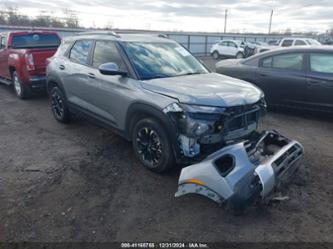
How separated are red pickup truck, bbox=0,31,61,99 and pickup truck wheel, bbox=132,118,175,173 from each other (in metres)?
4.77

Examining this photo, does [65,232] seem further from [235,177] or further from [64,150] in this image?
[64,150]

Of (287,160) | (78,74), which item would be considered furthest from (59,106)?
(287,160)

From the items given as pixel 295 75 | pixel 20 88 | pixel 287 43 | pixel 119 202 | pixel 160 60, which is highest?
pixel 287 43

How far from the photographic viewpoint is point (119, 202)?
10.4 ft

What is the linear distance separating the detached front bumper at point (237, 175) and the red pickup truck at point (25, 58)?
5938 millimetres

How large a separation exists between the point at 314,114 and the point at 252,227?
4597 mm

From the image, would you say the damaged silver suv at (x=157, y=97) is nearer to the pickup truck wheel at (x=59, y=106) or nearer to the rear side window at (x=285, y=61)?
the pickup truck wheel at (x=59, y=106)

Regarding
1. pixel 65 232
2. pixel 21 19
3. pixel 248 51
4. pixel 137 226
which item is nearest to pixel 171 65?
pixel 137 226

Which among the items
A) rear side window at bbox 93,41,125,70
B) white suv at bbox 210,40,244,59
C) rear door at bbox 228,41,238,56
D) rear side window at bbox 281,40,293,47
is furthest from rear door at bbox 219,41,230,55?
rear side window at bbox 93,41,125,70

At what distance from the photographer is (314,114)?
20.8 feet

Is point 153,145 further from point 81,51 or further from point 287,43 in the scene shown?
point 287,43

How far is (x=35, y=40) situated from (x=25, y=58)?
1453 millimetres

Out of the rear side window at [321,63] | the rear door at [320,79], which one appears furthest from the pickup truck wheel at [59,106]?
the rear side window at [321,63]

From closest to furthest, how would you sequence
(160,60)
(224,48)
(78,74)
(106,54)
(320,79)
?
(160,60) < (106,54) < (78,74) < (320,79) < (224,48)
